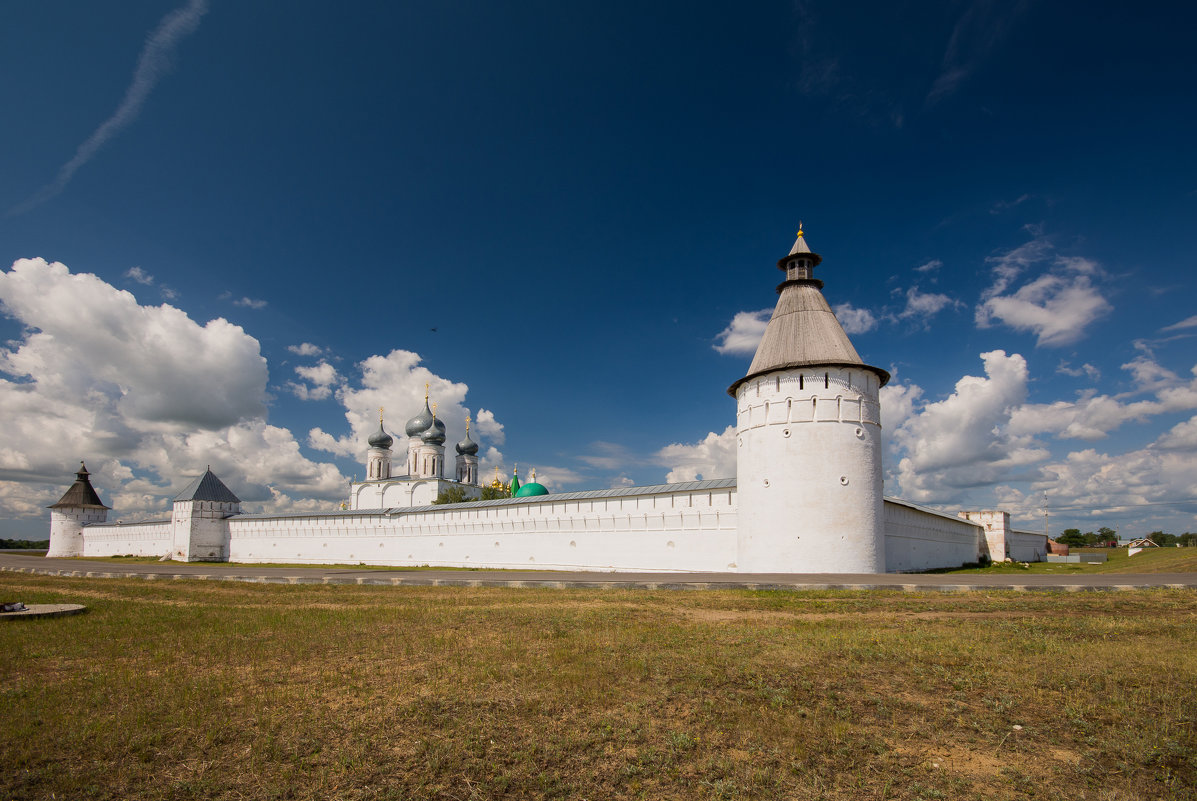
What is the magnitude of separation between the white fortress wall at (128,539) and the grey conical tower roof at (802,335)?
160 ft

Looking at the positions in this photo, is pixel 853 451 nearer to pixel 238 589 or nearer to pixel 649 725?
pixel 649 725

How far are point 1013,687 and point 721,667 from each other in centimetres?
299

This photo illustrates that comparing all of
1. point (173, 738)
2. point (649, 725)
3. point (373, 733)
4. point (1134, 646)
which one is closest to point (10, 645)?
point (173, 738)

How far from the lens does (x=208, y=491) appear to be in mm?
47188

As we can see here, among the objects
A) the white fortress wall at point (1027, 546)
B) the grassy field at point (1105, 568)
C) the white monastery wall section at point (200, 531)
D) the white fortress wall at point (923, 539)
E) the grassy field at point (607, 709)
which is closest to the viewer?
the grassy field at point (607, 709)

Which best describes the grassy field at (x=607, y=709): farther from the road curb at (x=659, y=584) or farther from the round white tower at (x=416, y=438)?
the round white tower at (x=416, y=438)

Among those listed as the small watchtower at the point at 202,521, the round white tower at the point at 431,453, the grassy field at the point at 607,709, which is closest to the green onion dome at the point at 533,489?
the round white tower at the point at 431,453

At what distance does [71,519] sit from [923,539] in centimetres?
7107

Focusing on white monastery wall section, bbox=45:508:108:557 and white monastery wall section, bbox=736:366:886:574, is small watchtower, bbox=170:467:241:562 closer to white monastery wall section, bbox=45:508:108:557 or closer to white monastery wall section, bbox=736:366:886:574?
white monastery wall section, bbox=45:508:108:557

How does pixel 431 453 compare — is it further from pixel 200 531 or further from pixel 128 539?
pixel 128 539

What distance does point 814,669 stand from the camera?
22.9ft

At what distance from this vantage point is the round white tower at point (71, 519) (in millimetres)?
56344

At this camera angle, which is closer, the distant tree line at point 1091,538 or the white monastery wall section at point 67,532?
the white monastery wall section at point 67,532

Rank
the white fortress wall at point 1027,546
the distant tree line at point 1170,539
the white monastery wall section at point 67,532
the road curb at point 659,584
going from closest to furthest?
the road curb at point 659,584 → the white fortress wall at point 1027,546 → the white monastery wall section at point 67,532 → the distant tree line at point 1170,539
